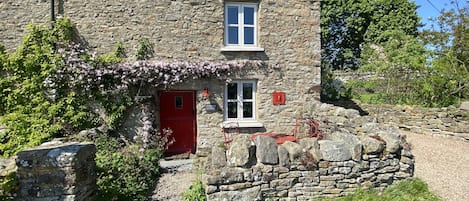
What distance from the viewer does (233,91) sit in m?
8.60

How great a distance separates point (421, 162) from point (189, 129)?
6520 millimetres

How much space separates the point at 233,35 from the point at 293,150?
196 inches

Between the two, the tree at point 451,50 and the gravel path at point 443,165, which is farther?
the tree at point 451,50

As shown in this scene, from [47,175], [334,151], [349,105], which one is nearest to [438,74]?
[349,105]

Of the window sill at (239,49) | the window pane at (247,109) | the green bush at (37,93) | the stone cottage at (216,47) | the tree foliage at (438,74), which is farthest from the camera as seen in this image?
the tree foliage at (438,74)

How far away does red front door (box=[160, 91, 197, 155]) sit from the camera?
8.45 m

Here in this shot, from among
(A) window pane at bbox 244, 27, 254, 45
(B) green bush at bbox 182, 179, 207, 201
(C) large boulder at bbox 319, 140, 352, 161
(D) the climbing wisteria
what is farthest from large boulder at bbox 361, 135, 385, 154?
(A) window pane at bbox 244, 27, 254, 45

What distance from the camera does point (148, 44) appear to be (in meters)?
8.05

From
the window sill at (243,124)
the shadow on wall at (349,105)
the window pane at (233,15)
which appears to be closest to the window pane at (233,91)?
the window sill at (243,124)

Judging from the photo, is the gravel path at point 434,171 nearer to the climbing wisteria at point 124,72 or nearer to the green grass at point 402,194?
the green grass at point 402,194

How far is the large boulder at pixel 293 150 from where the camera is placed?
179 inches

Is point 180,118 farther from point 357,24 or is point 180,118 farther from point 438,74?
point 357,24

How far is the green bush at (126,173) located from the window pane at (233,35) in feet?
13.5

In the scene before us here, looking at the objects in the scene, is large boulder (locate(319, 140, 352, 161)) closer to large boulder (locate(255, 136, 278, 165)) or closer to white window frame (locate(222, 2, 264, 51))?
large boulder (locate(255, 136, 278, 165))
